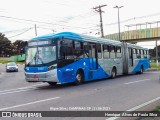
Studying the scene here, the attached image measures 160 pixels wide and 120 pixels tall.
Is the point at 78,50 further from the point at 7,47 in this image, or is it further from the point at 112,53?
the point at 7,47

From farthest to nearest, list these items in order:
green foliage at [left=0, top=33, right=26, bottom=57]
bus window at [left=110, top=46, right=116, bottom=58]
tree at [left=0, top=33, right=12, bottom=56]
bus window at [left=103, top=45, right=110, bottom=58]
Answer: green foliage at [left=0, top=33, right=26, bottom=57] → tree at [left=0, top=33, right=12, bottom=56] → bus window at [left=110, top=46, right=116, bottom=58] → bus window at [left=103, top=45, right=110, bottom=58]

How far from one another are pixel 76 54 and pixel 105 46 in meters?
5.12

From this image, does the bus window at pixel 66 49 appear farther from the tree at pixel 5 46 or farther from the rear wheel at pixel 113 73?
the tree at pixel 5 46

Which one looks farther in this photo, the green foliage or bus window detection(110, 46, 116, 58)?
the green foliage

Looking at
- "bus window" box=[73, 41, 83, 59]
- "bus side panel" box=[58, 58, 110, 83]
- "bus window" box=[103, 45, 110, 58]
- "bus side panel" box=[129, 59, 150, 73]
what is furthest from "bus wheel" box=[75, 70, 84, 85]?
"bus side panel" box=[129, 59, 150, 73]

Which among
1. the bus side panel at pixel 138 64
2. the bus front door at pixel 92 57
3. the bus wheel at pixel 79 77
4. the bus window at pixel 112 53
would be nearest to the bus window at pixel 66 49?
the bus wheel at pixel 79 77

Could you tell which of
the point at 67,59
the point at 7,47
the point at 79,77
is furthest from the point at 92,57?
the point at 7,47

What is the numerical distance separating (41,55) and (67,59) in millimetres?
1447

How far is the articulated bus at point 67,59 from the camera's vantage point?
16.9 meters

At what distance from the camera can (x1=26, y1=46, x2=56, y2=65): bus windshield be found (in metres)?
16.9

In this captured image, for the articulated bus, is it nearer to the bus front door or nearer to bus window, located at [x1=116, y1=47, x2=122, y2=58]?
the bus front door

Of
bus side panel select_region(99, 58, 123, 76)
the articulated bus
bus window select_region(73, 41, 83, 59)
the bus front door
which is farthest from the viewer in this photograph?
bus side panel select_region(99, 58, 123, 76)

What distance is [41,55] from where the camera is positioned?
17203 millimetres

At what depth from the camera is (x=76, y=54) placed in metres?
18.8
